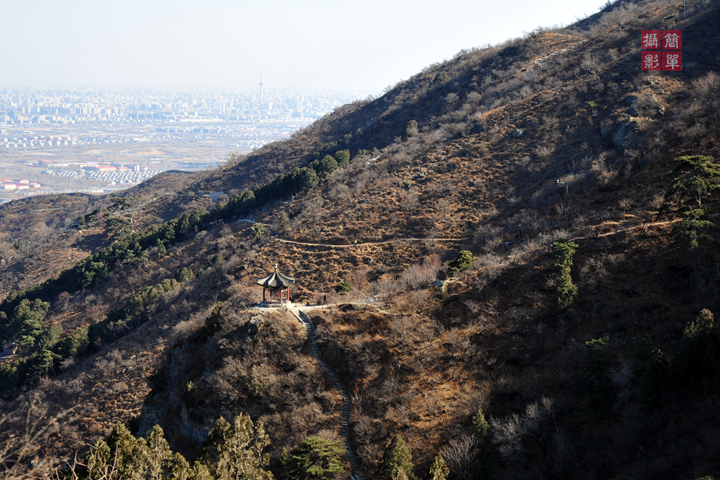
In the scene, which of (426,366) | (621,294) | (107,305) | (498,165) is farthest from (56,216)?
(621,294)

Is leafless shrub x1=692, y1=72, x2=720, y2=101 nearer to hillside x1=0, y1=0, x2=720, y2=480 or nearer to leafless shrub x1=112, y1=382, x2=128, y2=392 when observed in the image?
hillside x1=0, y1=0, x2=720, y2=480

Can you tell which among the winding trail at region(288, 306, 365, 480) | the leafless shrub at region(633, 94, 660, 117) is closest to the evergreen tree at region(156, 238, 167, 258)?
the winding trail at region(288, 306, 365, 480)

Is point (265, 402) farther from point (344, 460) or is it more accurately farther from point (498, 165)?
point (498, 165)

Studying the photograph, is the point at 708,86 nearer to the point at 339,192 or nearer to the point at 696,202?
the point at 696,202

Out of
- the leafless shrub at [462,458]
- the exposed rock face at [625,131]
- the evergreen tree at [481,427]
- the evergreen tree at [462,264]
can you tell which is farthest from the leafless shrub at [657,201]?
the leafless shrub at [462,458]

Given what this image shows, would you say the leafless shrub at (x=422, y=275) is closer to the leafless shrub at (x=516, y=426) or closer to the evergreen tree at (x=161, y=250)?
the leafless shrub at (x=516, y=426)
